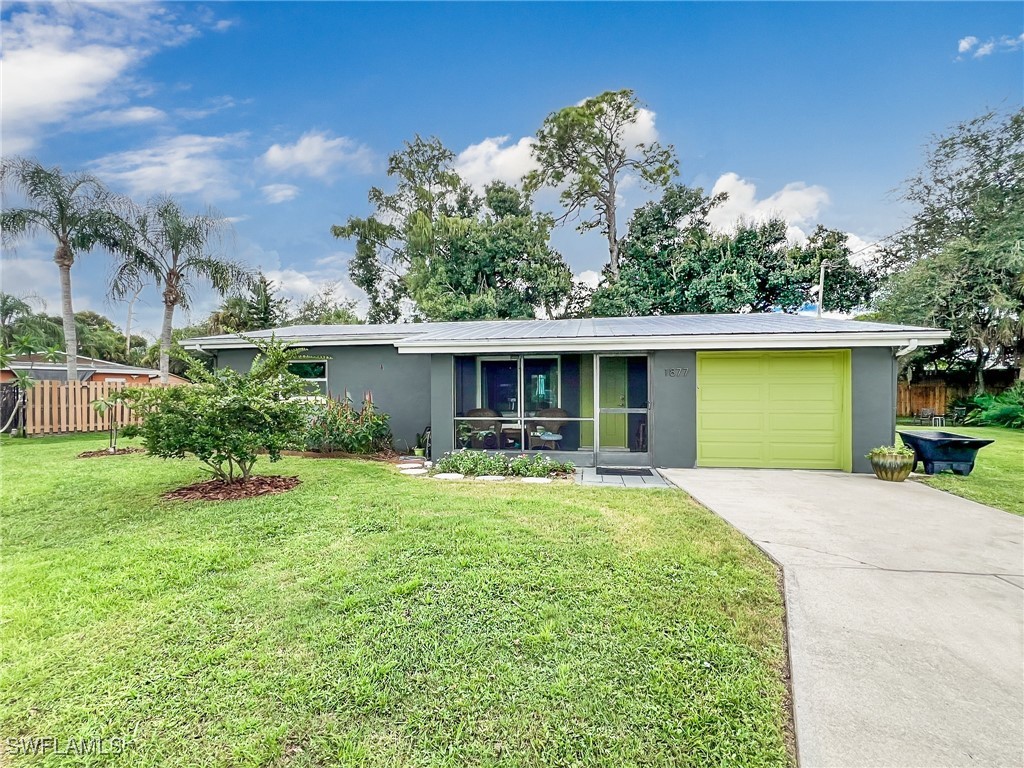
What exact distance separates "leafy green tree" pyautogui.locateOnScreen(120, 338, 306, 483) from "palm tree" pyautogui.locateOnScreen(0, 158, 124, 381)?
1098 centimetres

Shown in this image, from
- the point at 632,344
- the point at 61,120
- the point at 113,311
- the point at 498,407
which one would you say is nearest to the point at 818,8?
the point at 632,344

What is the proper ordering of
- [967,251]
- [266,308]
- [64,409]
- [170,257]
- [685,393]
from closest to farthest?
[685,393]
[64,409]
[170,257]
[967,251]
[266,308]

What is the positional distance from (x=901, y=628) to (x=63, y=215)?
20.1m

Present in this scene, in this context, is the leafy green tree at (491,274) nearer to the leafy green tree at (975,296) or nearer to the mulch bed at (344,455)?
the mulch bed at (344,455)

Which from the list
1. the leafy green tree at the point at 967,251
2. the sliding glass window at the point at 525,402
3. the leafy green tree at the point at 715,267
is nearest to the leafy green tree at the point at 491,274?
the leafy green tree at the point at 715,267

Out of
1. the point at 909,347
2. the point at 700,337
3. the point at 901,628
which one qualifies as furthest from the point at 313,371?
the point at 909,347

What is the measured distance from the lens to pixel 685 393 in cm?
784

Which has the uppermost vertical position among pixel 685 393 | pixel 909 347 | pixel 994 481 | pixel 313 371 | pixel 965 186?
pixel 965 186

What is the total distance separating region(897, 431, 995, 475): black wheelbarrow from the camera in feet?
23.1

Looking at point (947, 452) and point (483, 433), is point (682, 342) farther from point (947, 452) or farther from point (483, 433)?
point (947, 452)

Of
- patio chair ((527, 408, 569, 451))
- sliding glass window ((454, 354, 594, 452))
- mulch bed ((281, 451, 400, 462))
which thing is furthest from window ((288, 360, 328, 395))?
patio chair ((527, 408, 569, 451))

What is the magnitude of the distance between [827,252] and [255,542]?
21.1 metres

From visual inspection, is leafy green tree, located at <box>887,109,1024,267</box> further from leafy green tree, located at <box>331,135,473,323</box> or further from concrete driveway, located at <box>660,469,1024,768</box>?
leafy green tree, located at <box>331,135,473,323</box>

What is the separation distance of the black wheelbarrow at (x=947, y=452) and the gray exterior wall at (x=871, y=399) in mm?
572
